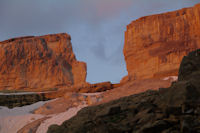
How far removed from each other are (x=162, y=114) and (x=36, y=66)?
28085 mm

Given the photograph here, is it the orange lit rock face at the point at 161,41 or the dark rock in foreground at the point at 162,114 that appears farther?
the orange lit rock face at the point at 161,41

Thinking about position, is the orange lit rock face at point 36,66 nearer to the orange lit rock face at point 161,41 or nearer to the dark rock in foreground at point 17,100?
the orange lit rock face at point 161,41

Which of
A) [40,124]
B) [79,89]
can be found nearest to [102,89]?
[79,89]

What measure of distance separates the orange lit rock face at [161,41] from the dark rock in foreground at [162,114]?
43.6ft

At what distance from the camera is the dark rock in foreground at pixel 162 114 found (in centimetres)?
357

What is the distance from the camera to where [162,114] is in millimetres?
3918

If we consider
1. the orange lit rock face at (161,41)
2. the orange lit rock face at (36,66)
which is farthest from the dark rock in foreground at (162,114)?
the orange lit rock face at (36,66)

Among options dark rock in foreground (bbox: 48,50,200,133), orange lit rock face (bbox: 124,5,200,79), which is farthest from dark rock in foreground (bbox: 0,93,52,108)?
dark rock in foreground (bbox: 48,50,200,133)

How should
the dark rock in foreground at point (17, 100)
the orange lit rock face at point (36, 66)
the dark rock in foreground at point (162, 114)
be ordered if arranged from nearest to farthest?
the dark rock in foreground at point (162, 114) → the dark rock in foreground at point (17, 100) → the orange lit rock face at point (36, 66)

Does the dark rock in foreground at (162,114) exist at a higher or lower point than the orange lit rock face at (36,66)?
lower

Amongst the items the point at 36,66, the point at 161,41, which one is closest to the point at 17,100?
the point at 161,41

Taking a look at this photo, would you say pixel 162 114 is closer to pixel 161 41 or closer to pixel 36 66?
pixel 161 41

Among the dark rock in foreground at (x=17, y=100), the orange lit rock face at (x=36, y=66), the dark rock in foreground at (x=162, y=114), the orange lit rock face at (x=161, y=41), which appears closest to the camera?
the dark rock in foreground at (x=162, y=114)

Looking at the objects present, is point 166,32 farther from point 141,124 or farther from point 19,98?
point 141,124
